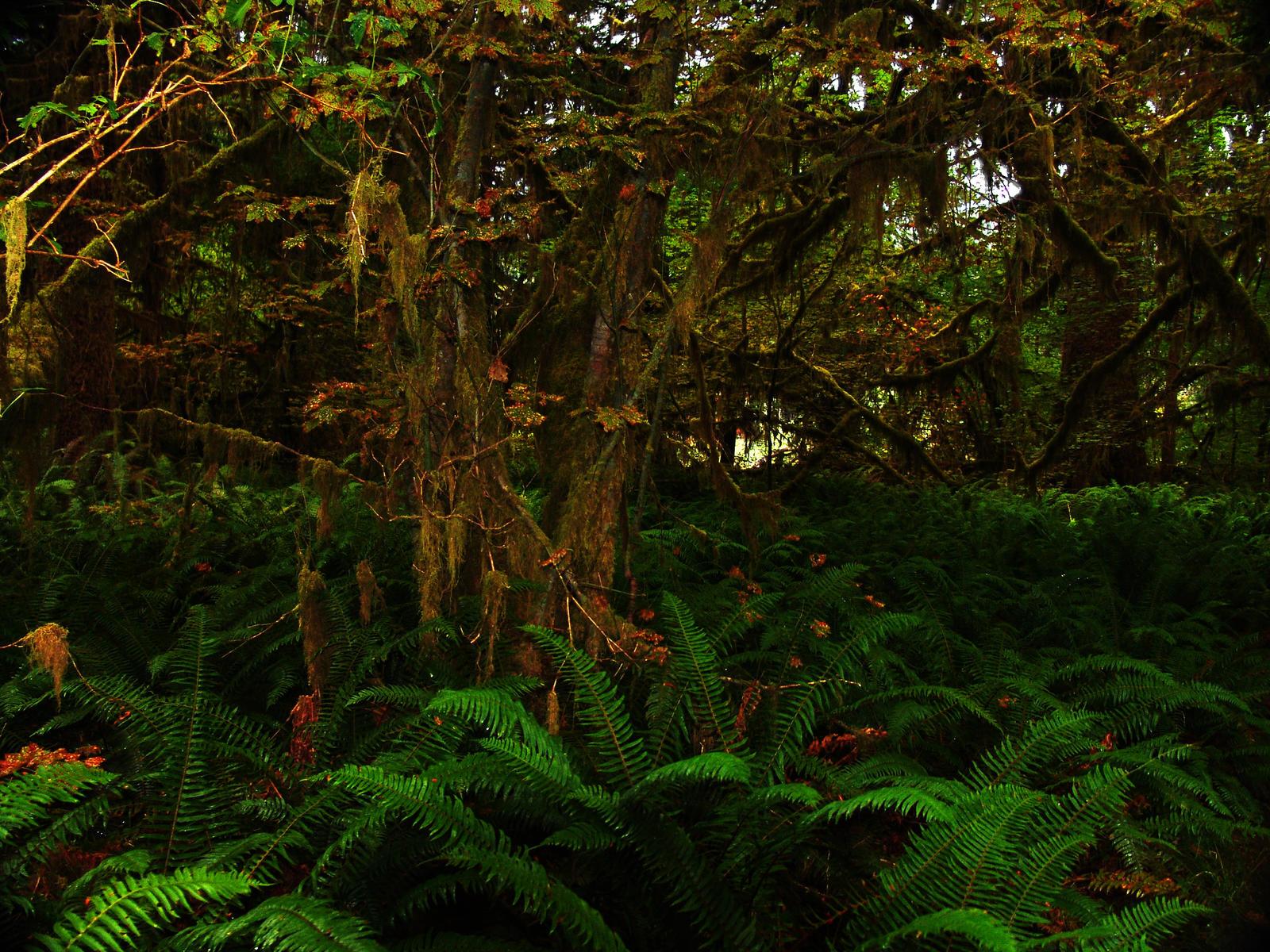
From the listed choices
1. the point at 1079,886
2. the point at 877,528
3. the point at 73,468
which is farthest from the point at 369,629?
the point at 877,528

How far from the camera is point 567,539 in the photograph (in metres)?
4.05

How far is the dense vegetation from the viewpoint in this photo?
2.72 m

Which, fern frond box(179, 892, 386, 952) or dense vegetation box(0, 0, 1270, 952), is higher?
dense vegetation box(0, 0, 1270, 952)

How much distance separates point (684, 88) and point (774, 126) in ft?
3.62

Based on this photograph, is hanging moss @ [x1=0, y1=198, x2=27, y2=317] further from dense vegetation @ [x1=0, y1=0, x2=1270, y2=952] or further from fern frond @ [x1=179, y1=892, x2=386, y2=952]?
fern frond @ [x1=179, y1=892, x2=386, y2=952]

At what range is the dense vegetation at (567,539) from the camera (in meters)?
2.72

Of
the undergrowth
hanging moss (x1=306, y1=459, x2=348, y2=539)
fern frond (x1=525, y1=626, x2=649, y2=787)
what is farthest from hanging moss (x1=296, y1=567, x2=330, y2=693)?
fern frond (x1=525, y1=626, x2=649, y2=787)

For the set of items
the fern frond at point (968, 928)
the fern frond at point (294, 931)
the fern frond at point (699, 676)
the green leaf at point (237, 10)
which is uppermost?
the green leaf at point (237, 10)

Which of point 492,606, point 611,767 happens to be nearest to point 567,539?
point 492,606

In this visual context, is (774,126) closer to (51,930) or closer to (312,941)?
(312,941)

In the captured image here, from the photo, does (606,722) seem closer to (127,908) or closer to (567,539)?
(567,539)

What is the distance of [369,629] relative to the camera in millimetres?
4074

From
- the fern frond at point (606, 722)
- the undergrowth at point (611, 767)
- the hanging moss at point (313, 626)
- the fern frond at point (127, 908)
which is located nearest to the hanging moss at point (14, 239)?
the undergrowth at point (611, 767)

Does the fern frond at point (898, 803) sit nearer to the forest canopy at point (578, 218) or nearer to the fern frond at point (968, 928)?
the fern frond at point (968, 928)
